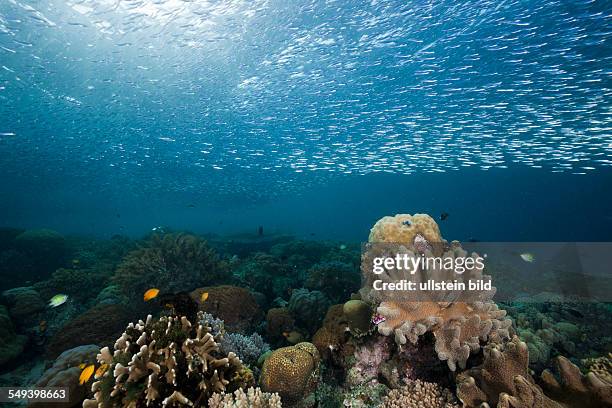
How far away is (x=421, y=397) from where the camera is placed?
3.65m

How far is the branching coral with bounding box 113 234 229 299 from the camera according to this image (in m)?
8.85

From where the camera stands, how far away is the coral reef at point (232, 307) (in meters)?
7.35

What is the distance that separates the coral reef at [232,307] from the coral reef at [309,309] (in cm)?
111

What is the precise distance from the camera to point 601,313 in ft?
30.1

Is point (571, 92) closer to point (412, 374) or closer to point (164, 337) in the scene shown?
point (412, 374)

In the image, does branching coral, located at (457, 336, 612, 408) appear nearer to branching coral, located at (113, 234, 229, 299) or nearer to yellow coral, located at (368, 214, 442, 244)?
yellow coral, located at (368, 214, 442, 244)

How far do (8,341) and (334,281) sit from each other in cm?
996

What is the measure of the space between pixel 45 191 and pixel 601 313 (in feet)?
242

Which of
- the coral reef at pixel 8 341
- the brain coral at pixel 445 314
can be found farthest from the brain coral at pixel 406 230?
the coral reef at pixel 8 341

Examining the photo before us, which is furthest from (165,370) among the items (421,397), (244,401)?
(421,397)

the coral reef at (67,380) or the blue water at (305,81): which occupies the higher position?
the blue water at (305,81)

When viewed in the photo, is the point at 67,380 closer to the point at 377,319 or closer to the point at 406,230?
the point at 377,319

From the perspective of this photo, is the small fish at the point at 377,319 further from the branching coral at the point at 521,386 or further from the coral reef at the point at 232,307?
the coral reef at the point at 232,307

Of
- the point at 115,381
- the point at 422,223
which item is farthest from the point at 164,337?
the point at 422,223
